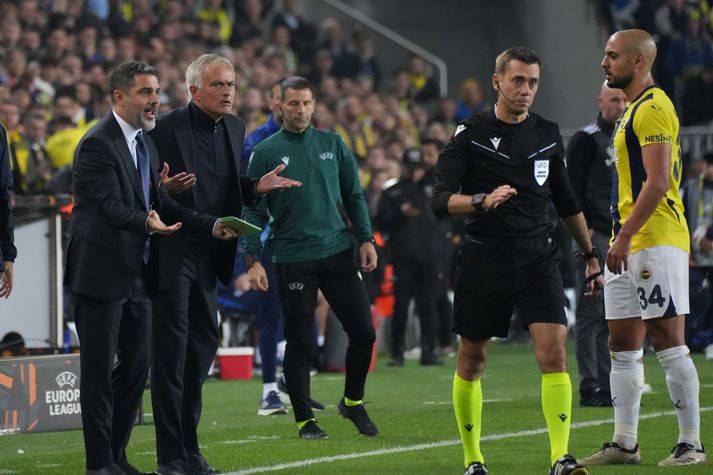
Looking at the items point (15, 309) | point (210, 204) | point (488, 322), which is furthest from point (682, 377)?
point (15, 309)

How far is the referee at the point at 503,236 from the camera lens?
24.3ft

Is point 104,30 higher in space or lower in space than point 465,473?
higher

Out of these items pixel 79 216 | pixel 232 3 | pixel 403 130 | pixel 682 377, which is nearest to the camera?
pixel 79 216

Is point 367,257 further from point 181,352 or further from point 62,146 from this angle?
point 62,146

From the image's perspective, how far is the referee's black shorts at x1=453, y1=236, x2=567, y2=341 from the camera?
24.3 ft

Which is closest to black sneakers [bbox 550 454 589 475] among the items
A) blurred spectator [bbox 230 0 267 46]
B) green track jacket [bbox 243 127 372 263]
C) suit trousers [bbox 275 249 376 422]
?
suit trousers [bbox 275 249 376 422]

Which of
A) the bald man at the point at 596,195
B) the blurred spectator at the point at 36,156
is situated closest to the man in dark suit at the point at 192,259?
the bald man at the point at 596,195

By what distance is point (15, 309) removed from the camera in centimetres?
1214

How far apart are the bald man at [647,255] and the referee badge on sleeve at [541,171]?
48 centimetres

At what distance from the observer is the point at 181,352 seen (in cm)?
769

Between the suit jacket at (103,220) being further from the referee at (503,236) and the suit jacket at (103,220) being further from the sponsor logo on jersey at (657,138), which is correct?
the sponsor logo on jersey at (657,138)

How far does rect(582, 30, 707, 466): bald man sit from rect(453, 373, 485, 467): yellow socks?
777mm

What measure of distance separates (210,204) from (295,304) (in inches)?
64.1

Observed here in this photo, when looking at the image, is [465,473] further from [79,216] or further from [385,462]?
[79,216]
